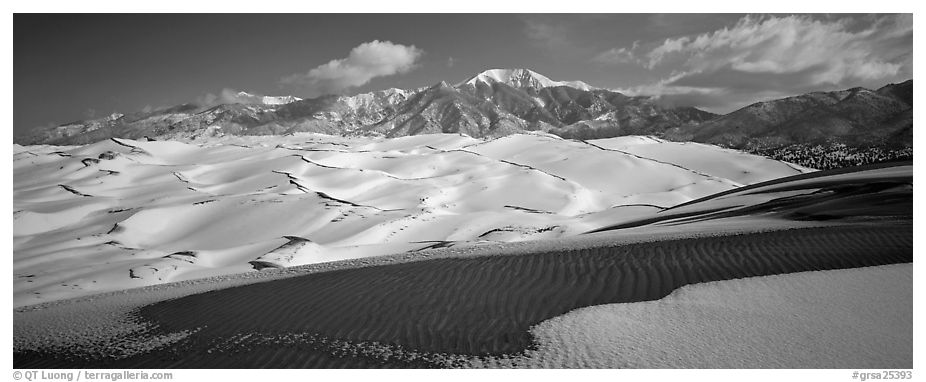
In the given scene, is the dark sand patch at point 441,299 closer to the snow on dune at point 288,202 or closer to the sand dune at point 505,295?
the sand dune at point 505,295

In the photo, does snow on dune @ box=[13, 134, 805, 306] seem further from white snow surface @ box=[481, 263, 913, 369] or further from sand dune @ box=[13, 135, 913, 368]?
white snow surface @ box=[481, 263, 913, 369]

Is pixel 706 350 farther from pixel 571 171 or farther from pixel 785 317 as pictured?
pixel 571 171

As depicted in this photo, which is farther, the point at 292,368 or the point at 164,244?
the point at 164,244

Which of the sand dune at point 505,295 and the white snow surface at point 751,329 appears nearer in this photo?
the white snow surface at point 751,329

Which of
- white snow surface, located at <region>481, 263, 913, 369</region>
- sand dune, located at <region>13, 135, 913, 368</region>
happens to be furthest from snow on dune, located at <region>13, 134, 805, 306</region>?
white snow surface, located at <region>481, 263, 913, 369</region>

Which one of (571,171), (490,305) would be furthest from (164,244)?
(571,171)

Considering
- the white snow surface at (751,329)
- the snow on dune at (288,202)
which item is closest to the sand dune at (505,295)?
the white snow surface at (751,329)

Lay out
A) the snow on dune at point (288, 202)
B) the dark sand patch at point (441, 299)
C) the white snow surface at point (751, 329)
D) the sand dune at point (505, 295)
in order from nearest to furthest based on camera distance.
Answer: the white snow surface at point (751, 329) < the sand dune at point (505, 295) < the dark sand patch at point (441, 299) < the snow on dune at point (288, 202)
